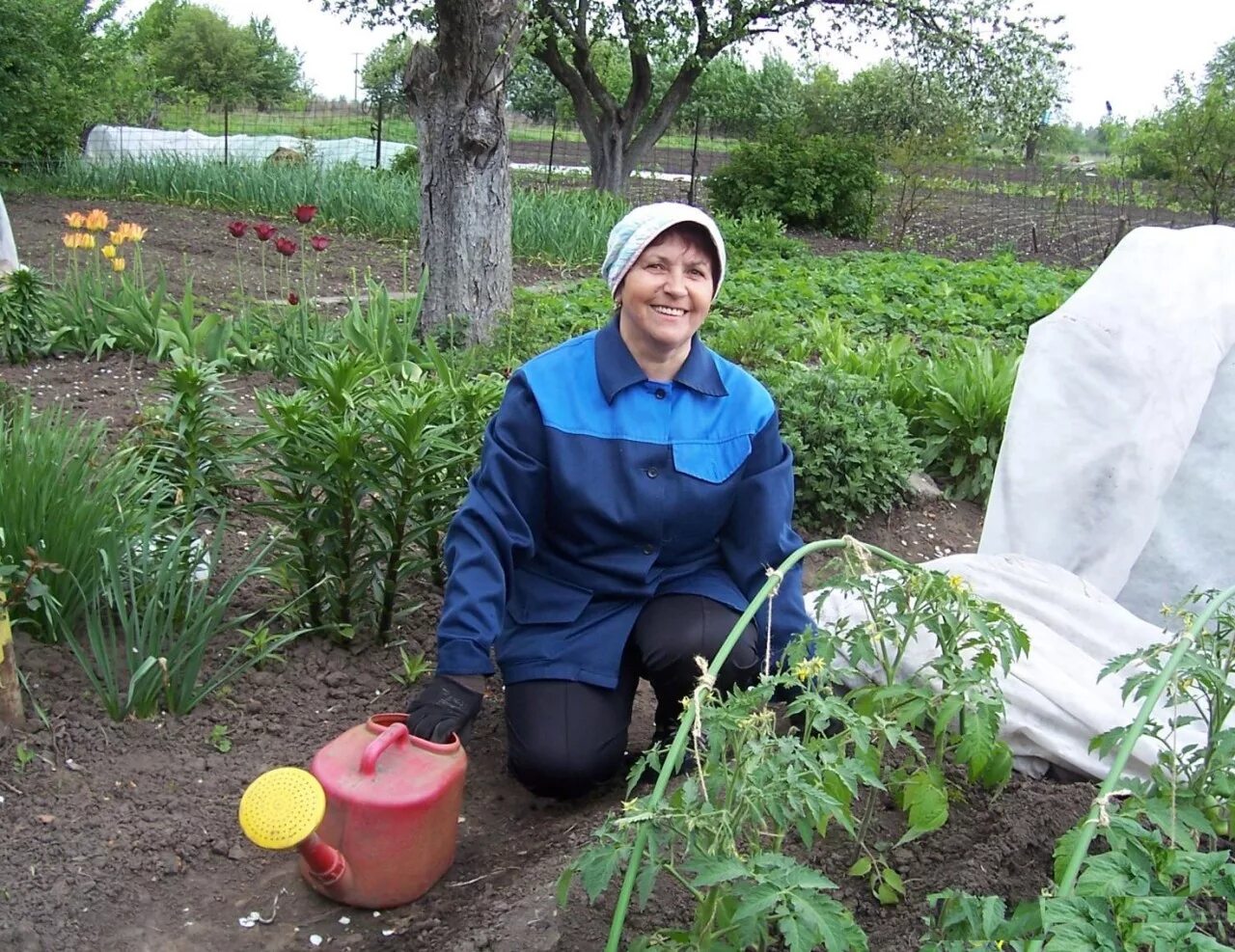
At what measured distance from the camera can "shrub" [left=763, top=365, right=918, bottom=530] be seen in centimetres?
377

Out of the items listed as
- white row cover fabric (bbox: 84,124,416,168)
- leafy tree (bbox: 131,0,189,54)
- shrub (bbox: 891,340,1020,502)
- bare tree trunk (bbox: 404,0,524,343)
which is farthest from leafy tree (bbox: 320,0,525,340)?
leafy tree (bbox: 131,0,189,54)

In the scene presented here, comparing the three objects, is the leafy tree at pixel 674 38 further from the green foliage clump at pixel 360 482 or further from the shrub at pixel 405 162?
the green foliage clump at pixel 360 482

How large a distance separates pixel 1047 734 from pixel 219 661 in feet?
5.79

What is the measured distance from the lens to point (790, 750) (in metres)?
1.35

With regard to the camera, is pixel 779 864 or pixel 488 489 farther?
pixel 488 489

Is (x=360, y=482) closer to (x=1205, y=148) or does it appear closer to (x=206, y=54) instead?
(x=1205, y=148)

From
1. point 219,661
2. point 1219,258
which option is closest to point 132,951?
point 219,661

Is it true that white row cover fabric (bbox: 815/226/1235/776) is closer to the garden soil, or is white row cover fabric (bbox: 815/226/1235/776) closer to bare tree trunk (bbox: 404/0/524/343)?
the garden soil

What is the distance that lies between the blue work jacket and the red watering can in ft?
1.20

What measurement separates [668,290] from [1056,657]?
1.14 meters

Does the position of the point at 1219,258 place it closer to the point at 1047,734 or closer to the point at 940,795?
the point at 1047,734

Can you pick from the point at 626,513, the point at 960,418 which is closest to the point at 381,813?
the point at 626,513

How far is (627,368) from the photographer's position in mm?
2348

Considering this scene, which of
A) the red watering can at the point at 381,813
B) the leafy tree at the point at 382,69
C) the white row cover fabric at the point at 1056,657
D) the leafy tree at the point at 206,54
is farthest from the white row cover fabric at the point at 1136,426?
the leafy tree at the point at 206,54
